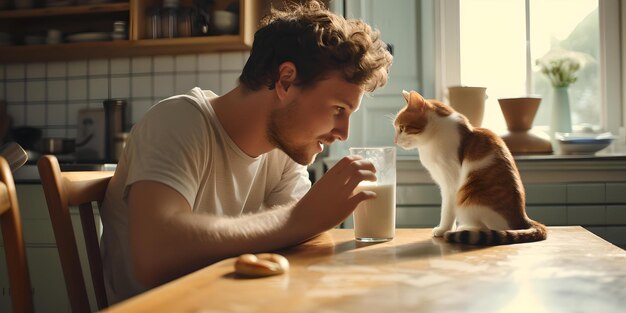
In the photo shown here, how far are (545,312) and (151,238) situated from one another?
22.7 inches

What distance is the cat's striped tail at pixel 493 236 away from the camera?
1004mm

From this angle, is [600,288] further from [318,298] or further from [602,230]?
[602,230]

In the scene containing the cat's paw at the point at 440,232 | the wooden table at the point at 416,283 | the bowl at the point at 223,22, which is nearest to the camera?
the wooden table at the point at 416,283

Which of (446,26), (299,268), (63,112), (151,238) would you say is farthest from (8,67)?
(299,268)

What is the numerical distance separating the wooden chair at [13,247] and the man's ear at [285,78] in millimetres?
566

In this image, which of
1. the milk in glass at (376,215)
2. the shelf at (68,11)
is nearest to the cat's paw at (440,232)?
the milk in glass at (376,215)

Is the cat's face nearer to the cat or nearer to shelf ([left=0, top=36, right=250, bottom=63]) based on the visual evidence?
the cat

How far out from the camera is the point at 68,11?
275 centimetres

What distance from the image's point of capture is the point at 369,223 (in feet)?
3.53

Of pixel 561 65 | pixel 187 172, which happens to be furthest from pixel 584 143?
pixel 187 172

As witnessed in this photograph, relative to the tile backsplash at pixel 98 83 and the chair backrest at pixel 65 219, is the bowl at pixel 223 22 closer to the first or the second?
the tile backsplash at pixel 98 83

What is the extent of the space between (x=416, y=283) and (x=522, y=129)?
6.08 ft

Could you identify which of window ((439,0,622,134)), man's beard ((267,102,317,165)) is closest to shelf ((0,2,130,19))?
window ((439,0,622,134))

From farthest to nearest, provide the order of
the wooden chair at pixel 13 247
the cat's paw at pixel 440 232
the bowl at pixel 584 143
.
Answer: the bowl at pixel 584 143 < the cat's paw at pixel 440 232 < the wooden chair at pixel 13 247
